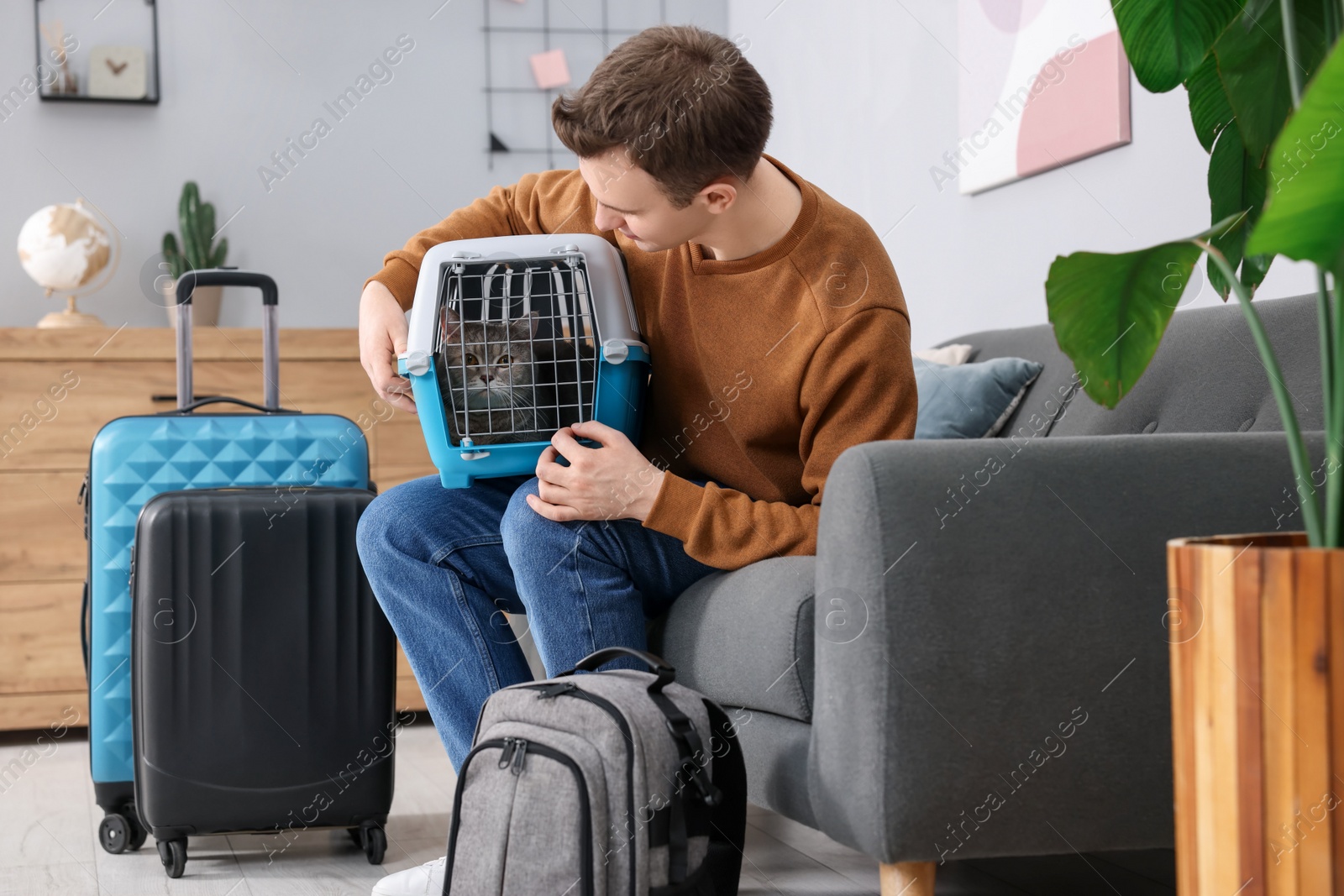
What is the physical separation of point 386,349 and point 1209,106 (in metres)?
0.92

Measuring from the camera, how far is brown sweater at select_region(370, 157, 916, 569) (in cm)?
125

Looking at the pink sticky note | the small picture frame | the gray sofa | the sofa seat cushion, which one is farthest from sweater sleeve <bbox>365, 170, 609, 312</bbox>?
the small picture frame

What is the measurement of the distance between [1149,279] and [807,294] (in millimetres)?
414

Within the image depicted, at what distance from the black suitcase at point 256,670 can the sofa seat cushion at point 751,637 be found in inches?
19.8

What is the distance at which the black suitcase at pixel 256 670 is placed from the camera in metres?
1.55

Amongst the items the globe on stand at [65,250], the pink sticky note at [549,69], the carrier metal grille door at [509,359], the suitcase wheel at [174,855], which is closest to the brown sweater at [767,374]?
the carrier metal grille door at [509,359]

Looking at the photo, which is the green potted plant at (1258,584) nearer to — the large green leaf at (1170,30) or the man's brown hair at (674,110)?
the large green leaf at (1170,30)

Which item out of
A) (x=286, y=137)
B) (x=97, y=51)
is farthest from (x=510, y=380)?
(x=97, y=51)

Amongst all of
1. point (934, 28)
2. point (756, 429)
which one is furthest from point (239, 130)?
point (756, 429)

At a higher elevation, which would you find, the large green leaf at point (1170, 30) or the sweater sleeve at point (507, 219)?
the large green leaf at point (1170, 30)

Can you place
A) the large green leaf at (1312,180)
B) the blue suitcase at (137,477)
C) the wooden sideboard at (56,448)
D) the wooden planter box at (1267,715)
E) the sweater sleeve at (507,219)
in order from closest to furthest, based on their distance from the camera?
1. the large green leaf at (1312,180)
2. the wooden planter box at (1267,715)
3. the sweater sleeve at (507,219)
4. the blue suitcase at (137,477)
5. the wooden sideboard at (56,448)

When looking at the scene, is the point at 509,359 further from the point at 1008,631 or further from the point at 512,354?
the point at 1008,631

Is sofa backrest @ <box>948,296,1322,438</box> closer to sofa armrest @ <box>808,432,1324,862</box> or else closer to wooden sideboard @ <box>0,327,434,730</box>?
sofa armrest @ <box>808,432,1324,862</box>

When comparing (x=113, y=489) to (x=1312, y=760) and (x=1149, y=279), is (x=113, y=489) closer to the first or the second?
(x=1149, y=279)
